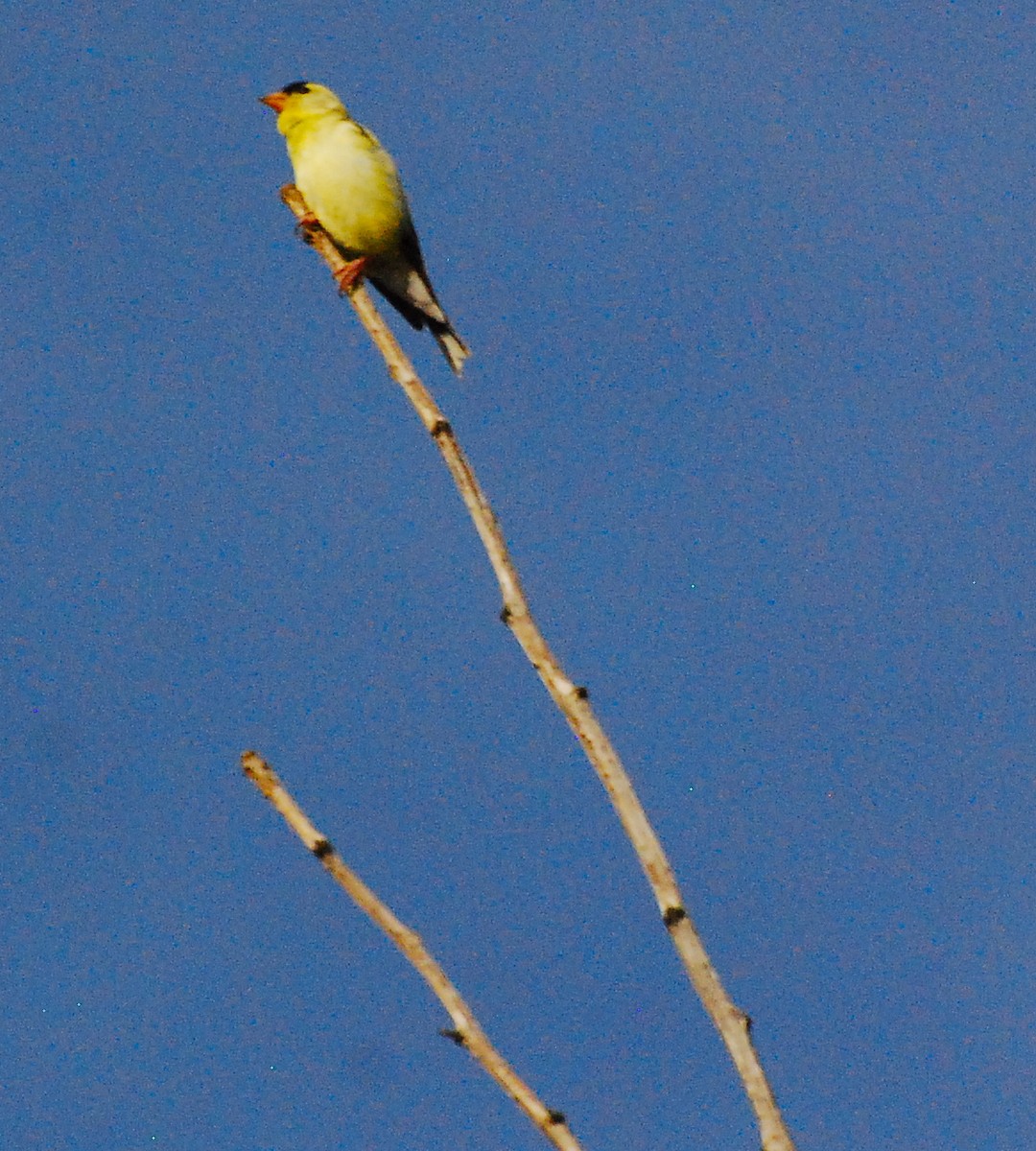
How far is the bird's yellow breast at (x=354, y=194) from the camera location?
1005 cm

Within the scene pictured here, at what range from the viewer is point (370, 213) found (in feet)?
33.0

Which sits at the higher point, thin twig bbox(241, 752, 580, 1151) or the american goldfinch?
the american goldfinch

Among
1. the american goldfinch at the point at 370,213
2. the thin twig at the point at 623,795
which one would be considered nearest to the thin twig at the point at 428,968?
the thin twig at the point at 623,795

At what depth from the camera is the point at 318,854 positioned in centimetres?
309

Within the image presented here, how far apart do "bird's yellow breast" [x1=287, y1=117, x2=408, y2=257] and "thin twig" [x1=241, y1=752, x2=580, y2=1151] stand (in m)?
7.25

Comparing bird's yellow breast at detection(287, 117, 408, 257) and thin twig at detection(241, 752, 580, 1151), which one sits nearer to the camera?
thin twig at detection(241, 752, 580, 1151)

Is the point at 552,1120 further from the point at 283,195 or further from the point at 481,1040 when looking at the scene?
the point at 283,195

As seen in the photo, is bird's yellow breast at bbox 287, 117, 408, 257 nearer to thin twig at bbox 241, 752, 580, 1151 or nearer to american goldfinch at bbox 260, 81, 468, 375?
american goldfinch at bbox 260, 81, 468, 375

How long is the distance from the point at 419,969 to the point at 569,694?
0.62 metres

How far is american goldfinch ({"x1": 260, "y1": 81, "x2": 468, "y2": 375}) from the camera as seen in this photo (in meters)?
10.1

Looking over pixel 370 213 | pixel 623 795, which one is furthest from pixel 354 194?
pixel 623 795

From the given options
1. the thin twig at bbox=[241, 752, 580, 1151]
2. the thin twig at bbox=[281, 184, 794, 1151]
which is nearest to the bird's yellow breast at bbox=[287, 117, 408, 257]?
the thin twig at bbox=[281, 184, 794, 1151]

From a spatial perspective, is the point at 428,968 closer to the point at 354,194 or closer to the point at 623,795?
the point at 623,795

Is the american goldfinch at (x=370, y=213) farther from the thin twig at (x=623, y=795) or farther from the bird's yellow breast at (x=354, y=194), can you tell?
the thin twig at (x=623, y=795)
